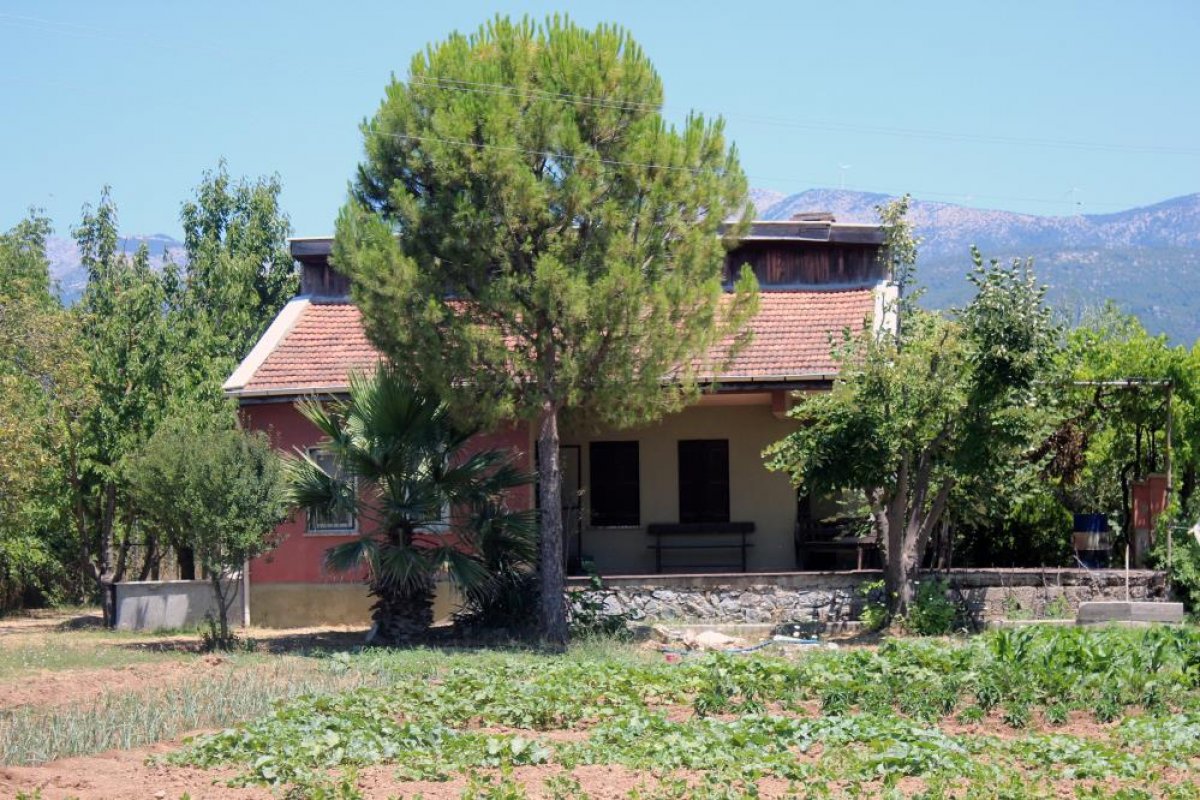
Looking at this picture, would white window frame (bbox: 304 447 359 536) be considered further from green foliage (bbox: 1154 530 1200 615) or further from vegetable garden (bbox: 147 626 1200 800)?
green foliage (bbox: 1154 530 1200 615)

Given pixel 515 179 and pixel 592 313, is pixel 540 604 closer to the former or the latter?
pixel 592 313

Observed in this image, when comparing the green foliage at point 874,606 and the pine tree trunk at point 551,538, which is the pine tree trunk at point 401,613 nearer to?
the pine tree trunk at point 551,538

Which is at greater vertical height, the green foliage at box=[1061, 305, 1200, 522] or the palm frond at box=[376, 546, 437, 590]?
the green foliage at box=[1061, 305, 1200, 522]

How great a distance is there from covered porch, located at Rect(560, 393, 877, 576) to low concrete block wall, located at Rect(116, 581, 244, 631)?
534cm

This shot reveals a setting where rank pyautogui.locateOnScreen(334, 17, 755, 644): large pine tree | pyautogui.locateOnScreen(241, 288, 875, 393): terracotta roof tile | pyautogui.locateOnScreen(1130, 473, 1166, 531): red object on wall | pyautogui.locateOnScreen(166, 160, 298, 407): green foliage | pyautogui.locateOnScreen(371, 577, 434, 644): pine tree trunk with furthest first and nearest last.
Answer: pyautogui.locateOnScreen(166, 160, 298, 407): green foliage, pyautogui.locateOnScreen(241, 288, 875, 393): terracotta roof tile, pyautogui.locateOnScreen(1130, 473, 1166, 531): red object on wall, pyautogui.locateOnScreen(371, 577, 434, 644): pine tree trunk, pyautogui.locateOnScreen(334, 17, 755, 644): large pine tree

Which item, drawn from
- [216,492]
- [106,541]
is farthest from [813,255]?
[106,541]

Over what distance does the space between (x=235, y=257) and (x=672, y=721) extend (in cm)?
2866

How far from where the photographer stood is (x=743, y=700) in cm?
1209

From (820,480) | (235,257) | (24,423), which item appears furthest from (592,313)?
(235,257)

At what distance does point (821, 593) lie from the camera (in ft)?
64.5

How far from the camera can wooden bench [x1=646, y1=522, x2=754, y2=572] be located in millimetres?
21656

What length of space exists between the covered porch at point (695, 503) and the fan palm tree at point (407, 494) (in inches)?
107

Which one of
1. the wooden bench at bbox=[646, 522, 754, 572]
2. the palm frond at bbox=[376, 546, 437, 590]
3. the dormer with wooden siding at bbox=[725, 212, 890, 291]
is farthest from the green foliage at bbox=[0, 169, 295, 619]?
the dormer with wooden siding at bbox=[725, 212, 890, 291]

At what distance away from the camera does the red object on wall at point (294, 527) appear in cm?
2114
